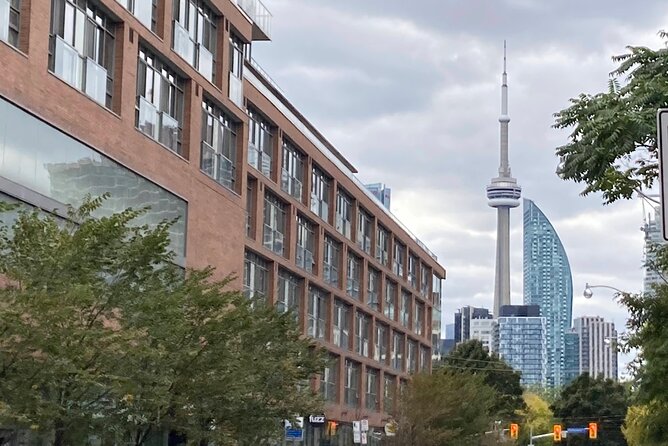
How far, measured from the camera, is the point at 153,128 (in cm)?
3791

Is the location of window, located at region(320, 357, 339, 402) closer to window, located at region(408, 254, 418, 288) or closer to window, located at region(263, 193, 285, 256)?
window, located at region(263, 193, 285, 256)

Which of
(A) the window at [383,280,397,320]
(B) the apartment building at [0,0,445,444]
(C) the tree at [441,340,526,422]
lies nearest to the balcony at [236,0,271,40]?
(B) the apartment building at [0,0,445,444]

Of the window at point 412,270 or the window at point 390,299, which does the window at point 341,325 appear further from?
the window at point 412,270

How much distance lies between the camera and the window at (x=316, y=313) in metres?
60.9

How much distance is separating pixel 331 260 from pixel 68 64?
35241mm

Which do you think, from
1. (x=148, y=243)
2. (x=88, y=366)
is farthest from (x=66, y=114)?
(x=88, y=366)

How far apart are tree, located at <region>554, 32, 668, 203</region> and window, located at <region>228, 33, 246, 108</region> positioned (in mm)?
30684

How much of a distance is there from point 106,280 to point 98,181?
9567 mm

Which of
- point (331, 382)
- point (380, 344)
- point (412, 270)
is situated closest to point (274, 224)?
point (331, 382)

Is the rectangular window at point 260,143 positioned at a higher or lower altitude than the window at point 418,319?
higher

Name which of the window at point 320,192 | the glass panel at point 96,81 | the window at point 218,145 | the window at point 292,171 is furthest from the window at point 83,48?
the window at point 320,192

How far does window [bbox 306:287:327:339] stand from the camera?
60.9 meters

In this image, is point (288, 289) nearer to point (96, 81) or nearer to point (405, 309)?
point (96, 81)

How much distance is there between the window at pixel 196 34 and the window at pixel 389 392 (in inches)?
1172
